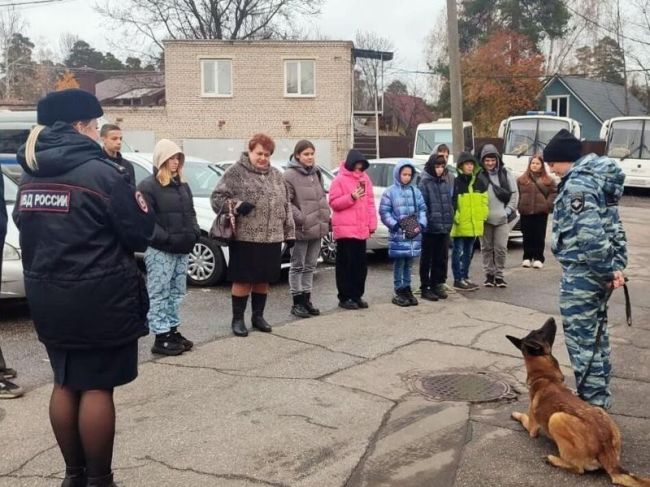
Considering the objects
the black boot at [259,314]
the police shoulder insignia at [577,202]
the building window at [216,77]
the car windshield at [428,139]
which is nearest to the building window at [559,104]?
the car windshield at [428,139]

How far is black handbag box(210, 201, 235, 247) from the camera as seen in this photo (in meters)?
6.35

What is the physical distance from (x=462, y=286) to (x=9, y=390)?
5742mm

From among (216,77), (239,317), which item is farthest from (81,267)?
(216,77)

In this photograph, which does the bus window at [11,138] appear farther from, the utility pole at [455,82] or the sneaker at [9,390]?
the sneaker at [9,390]

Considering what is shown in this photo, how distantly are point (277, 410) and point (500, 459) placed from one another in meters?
1.51

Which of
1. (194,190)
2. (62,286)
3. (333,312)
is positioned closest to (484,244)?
(333,312)

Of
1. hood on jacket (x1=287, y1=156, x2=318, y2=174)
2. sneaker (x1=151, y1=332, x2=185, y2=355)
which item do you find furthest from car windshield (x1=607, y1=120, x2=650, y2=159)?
sneaker (x1=151, y1=332, x2=185, y2=355)

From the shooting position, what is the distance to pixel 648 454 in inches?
162

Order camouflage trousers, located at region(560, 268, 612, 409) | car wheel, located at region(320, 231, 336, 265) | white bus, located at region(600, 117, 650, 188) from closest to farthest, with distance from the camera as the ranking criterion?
camouflage trousers, located at region(560, 268, 612, 409)
car wheel, located at region(320, 231, 336, 265)
white bus, located at region(600, 117, 650, 188)

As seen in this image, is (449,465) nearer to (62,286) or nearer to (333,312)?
(62,286)

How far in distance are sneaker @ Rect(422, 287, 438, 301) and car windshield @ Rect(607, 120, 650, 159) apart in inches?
730

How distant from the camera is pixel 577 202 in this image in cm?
425

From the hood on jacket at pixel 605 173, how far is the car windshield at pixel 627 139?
21871 millimetres

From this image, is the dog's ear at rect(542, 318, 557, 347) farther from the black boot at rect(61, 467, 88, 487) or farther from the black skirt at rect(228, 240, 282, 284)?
Result: the black boot at rect(61, 467, 88, 487)
